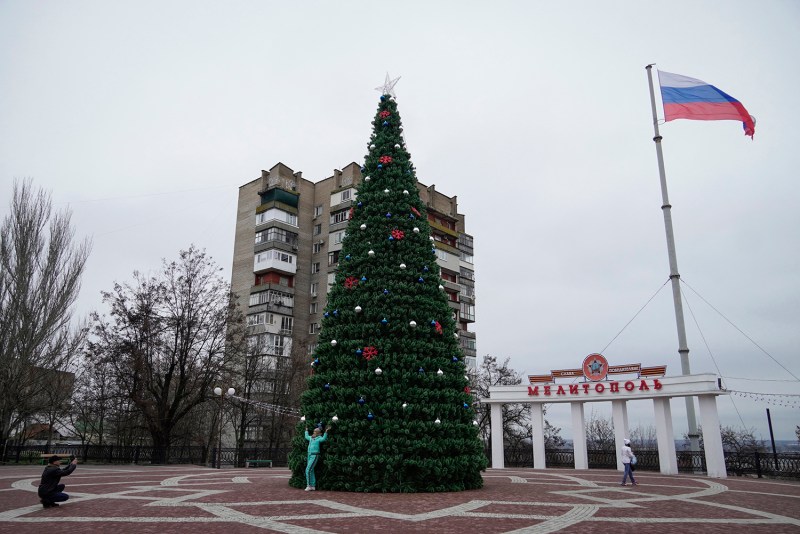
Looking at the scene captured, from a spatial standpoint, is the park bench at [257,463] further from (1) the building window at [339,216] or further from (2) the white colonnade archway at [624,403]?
(1) the building window at [339,216]

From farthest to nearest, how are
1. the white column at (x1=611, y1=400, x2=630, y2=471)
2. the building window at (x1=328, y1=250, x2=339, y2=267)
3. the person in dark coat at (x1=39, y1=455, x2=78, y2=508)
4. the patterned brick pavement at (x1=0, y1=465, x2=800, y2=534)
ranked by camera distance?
the building window at (x1=328, y1=250, x2=339, y2=267)
the white column at (x1=611, y1=400, x2=630, y2=471)
the person in dark coat at (x1=39, y1=455, x2=78, y2=508)
the patterned brick pavement at (x1=0, y1=465, x2=800, y2=534)

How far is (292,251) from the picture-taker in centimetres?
5481

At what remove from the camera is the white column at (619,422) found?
24094mm

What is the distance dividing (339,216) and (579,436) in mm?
36991

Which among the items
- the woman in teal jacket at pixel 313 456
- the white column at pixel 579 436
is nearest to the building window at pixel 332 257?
the white column at pixel 579 436

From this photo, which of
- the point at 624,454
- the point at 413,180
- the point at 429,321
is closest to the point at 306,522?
the point at 429,321

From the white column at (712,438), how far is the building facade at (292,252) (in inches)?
1183

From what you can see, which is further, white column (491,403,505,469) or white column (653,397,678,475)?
white column (491,403,505,469)

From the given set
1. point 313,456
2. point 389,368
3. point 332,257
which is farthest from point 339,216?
point 313,456

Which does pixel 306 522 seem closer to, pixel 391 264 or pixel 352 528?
pixel 352 528

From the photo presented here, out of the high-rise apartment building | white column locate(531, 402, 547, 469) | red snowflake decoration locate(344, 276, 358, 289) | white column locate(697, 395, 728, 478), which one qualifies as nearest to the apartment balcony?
the high-rise apartment building

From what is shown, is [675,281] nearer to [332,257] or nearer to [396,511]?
[396,511]

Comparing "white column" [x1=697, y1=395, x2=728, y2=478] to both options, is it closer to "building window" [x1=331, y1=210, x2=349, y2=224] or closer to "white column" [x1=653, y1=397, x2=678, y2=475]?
"white column" [x1=653, y1=397, x2=678, y2=475]

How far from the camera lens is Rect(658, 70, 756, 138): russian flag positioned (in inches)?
965
